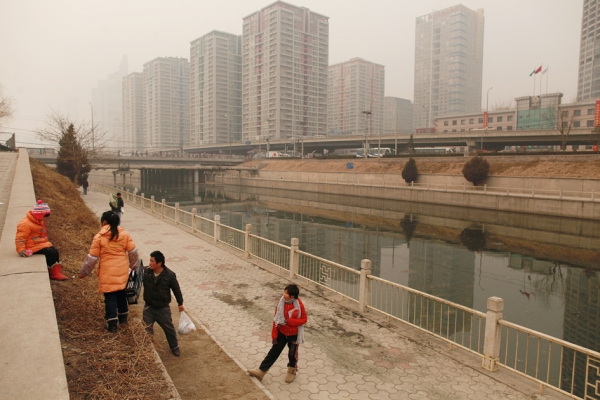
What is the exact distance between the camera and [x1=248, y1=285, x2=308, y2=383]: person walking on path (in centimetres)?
539

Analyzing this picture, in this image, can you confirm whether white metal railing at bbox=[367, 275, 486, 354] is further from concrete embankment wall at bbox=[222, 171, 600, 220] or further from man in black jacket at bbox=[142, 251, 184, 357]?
concrete embankment wall at bbox=[222, 171, 600, 220]

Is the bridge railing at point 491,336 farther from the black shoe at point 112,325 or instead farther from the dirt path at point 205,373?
the black shoe at point 112,325

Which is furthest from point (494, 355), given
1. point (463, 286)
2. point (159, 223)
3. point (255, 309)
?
point (159, 223)

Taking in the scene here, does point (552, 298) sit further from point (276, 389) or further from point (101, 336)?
point (101, 336)

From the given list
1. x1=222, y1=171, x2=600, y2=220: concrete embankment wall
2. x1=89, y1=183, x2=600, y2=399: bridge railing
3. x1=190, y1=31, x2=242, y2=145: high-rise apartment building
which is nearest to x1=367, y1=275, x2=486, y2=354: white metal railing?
x1=89, y1=183, x2=600, y2=399: bridge railing

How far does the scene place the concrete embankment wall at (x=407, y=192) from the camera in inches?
1174

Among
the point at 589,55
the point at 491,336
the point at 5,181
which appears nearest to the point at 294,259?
the point at 491,336

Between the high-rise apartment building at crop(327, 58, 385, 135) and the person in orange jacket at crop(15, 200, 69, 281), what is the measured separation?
5499 inches

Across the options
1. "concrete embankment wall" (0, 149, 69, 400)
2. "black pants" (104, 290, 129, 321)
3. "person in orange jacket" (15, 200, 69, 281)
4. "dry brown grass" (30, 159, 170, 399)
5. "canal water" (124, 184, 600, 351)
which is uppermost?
"person in orange jacket" (15, 200, 69, 281)

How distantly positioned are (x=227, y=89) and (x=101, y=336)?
138316mm

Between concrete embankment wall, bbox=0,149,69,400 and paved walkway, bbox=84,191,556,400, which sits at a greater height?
concrete embankment wall, bbox=0,149,69,400

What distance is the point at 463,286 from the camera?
14742 mm

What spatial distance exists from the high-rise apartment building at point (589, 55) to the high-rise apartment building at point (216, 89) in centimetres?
9903

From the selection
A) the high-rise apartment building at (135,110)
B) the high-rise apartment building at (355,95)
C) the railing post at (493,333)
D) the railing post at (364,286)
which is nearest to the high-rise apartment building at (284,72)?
the high-rise apartment building at (355,95)
